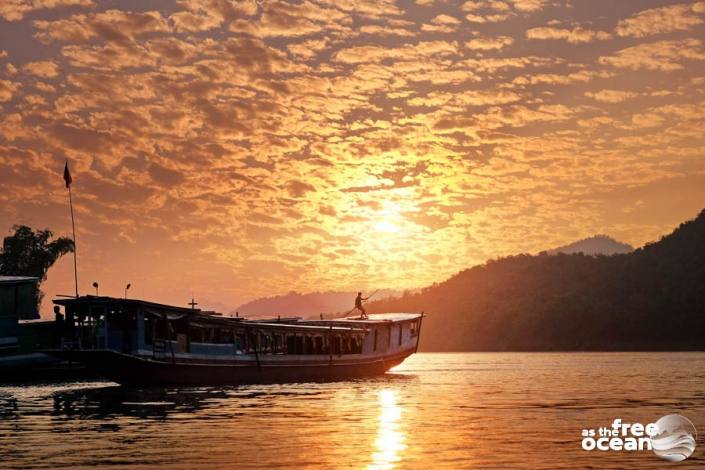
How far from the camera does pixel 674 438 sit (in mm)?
32750

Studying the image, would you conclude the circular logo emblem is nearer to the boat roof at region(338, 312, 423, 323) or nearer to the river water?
the river water

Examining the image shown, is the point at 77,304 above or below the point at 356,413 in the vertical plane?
above

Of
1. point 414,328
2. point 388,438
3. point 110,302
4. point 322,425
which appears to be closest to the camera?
point 388,438

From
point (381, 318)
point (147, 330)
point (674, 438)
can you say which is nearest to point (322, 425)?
point (674, 438)

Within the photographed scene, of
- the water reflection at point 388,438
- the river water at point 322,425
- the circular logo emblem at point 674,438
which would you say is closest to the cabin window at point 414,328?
the river water at point 322,425

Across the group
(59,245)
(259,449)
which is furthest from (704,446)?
(59,245)

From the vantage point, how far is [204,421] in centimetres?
3734

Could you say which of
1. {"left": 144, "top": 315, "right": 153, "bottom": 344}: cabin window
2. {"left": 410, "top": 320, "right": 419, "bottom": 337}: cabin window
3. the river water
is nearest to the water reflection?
the river water

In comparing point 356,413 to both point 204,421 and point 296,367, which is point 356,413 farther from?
point 296,367

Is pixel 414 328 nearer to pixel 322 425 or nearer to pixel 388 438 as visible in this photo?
pixel 322 425

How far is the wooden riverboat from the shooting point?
5622 cm

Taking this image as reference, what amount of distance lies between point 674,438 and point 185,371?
34046 millimetres

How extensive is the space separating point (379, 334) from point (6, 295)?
33834 mm

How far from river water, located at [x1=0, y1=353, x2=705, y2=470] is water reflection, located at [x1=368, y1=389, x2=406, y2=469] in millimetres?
48
